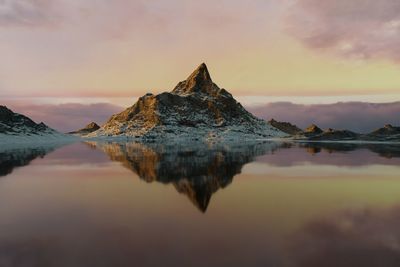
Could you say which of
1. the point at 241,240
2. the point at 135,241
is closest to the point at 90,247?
the point at 135,241

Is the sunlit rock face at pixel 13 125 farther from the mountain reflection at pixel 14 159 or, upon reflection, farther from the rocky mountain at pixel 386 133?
the rocky mountain at pixel 386 133

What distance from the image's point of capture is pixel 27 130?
190125 mm

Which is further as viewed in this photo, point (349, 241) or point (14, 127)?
point (14, 127)

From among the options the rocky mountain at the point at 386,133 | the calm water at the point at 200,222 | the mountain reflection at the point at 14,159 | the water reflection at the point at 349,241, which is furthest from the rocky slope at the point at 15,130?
the rocky mountain at the point at 386,133

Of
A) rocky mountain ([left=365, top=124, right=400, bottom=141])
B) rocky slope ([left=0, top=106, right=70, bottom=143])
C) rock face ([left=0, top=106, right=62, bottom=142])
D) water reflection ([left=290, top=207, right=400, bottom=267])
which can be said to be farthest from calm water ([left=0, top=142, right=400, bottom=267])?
rocky mountain ([left=365, top=124, right=400, bottom=141])

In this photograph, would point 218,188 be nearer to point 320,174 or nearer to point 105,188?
point 105,188

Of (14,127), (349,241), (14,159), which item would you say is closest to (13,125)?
(14,127)

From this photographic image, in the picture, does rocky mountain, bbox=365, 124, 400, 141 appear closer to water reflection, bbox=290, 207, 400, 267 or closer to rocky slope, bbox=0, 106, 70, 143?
water reflection, bbox=290, 207, 400, 267

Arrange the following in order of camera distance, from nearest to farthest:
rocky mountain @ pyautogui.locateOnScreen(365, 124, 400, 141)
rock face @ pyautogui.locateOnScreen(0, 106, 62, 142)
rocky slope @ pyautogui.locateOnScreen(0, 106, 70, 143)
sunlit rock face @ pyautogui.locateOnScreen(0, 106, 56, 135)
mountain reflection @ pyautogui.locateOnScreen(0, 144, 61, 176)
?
mountain reflection @ pyautogui.locateOnScreen(0, 144, 61, 176) → rocky slope @ pyautogui.locateOnScreen(0, 106, 70, 143) → rock face @ pyautogui.locateOnScreen(0, 106, 62, 142) → sunlit rock face @ pyautogui.locateOnScreen(0, 106, 56, 135) → rocky mountain @ pyautogui.locateOnScreen(365, 124, 400, 141)

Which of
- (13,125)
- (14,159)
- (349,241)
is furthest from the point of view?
(13,125)

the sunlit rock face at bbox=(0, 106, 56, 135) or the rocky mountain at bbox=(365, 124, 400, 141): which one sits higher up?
the sunlit rock face at bbox=(0, 106, 56, 135)

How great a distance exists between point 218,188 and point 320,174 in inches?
676

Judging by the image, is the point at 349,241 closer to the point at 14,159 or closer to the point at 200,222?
the point at 200,222

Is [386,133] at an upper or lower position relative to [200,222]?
upper
